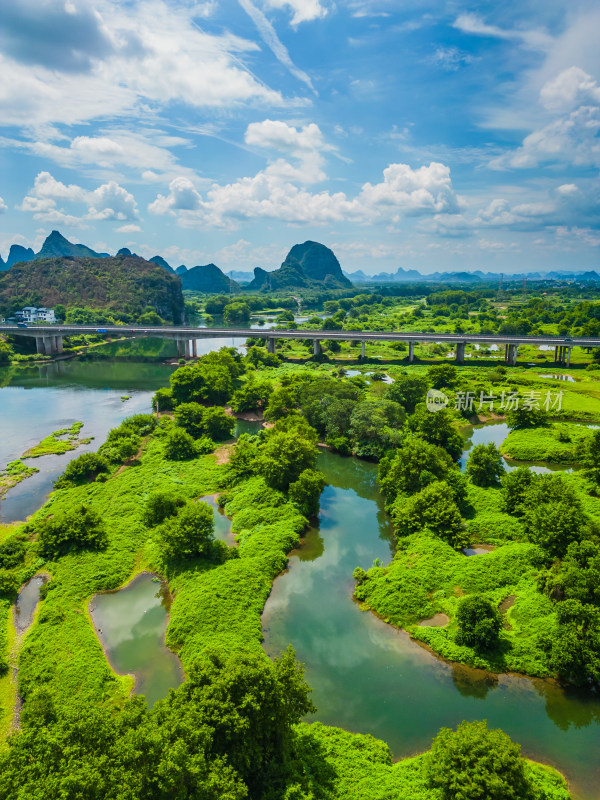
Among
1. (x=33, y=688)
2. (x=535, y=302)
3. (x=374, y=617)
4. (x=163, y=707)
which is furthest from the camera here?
(x=535, y=302)

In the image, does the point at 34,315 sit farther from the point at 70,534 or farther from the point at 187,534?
the point at 187,534

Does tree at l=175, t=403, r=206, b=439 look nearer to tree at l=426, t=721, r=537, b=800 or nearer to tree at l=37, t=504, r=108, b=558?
tree at l=37, t=504, r=108, b=558

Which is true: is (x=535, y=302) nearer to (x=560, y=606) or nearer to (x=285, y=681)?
(x=560, y=606)

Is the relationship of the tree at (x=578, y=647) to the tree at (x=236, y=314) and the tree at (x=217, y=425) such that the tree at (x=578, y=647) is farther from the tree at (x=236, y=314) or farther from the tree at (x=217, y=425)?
the tree at (x=236, y=314)

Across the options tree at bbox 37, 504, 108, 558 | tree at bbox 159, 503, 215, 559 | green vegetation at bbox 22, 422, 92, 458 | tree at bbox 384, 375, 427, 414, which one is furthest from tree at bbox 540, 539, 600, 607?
green vegetation at bbox 22, 422, 92, 458

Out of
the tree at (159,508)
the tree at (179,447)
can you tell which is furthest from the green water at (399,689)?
the tree at (179,447)

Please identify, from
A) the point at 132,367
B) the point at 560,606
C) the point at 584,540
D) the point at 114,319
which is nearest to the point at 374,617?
the point at 560,606
